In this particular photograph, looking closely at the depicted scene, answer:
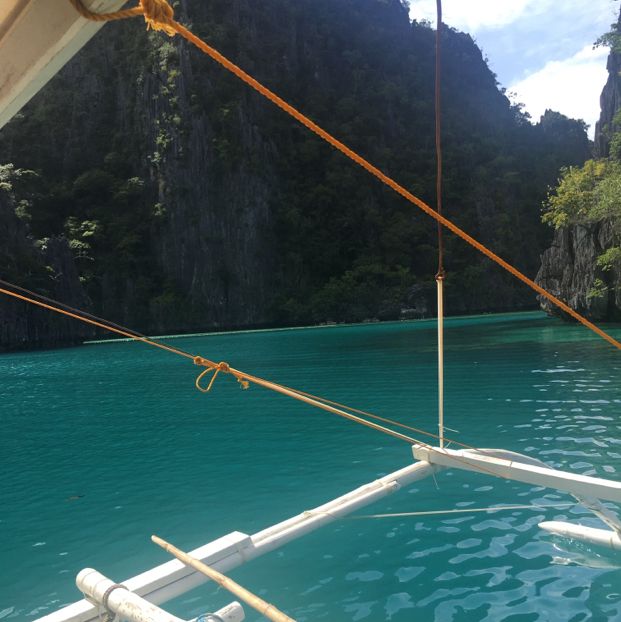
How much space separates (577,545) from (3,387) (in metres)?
20.7

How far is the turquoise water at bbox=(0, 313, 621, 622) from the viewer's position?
445 centimetres

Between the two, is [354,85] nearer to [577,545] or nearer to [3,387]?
[3,387]

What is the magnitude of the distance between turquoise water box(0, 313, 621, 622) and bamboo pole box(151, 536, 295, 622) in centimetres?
113

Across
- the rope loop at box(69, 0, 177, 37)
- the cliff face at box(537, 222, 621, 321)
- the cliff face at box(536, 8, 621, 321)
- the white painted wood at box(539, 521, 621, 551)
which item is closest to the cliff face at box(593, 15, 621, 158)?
the cliff face at box(536, 8, 621, 321)

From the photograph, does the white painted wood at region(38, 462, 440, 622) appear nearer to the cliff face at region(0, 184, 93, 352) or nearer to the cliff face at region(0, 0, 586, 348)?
the cliff face at region(0, 184, 93, 352)

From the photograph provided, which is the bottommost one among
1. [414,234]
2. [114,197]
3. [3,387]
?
[3,387]

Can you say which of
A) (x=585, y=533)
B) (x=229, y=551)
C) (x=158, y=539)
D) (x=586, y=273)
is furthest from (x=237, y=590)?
(x=586, y=273)

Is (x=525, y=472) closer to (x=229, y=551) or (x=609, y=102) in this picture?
(x=229, y=551)

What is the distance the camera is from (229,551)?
3.80 m

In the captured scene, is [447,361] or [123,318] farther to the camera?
[123,318]

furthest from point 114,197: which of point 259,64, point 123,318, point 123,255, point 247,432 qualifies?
point 247,432

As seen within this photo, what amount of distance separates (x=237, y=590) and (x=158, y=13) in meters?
2.63

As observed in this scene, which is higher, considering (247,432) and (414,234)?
(414,234)

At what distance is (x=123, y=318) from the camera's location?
2345 inches
